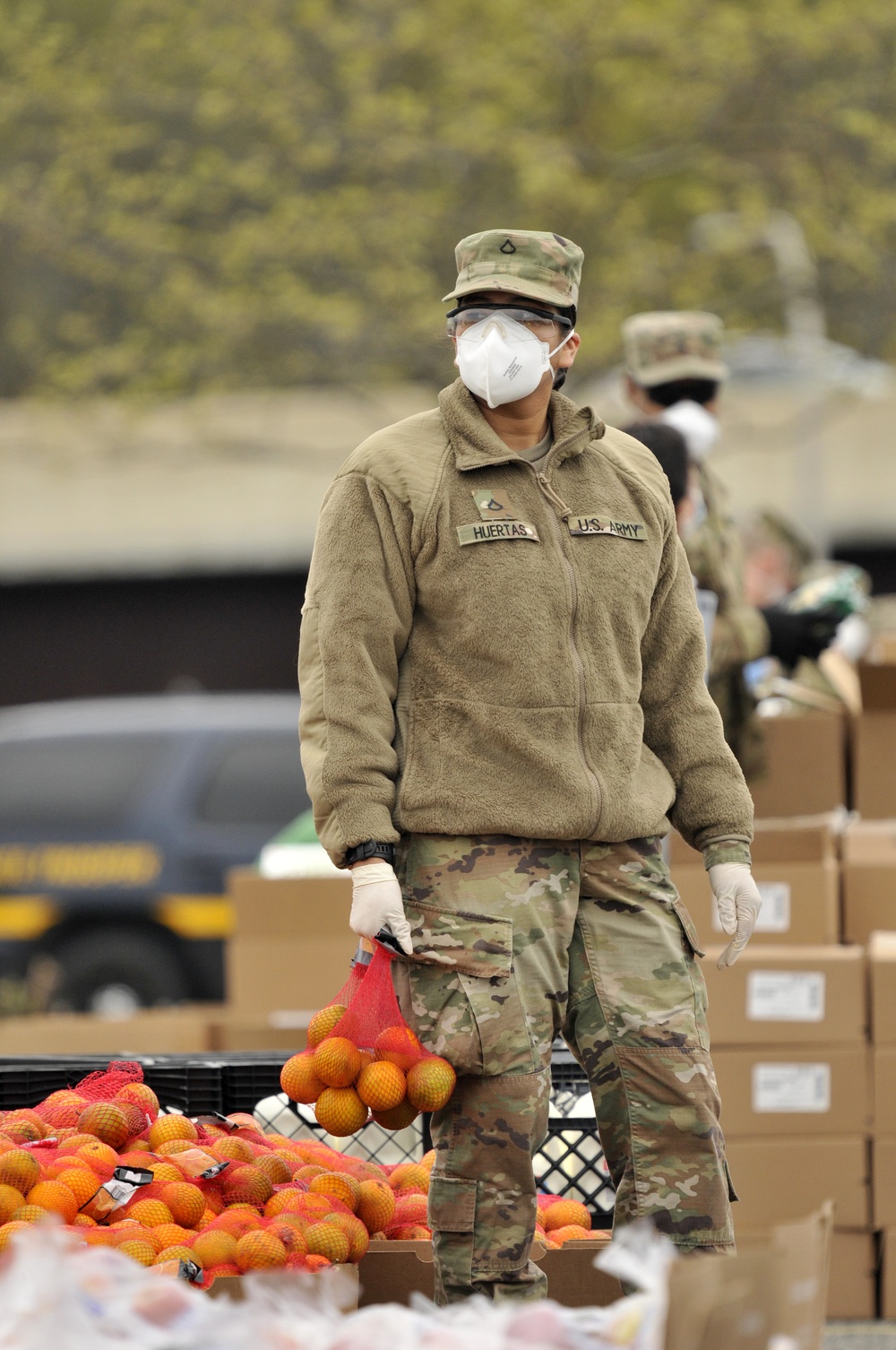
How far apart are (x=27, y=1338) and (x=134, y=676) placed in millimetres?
16939

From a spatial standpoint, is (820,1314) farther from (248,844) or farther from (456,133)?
(456,133)

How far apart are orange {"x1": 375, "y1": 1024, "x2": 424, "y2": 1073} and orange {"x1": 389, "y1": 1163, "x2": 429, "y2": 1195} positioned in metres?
0.68

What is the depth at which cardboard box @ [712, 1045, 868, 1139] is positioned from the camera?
4988 mm

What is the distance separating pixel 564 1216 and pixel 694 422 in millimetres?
2341

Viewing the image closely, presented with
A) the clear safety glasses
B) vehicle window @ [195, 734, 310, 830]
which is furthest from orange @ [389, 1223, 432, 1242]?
vehicle window @ [195, 734, 310, 830]

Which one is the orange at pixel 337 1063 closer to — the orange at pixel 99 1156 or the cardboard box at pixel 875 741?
the orange at pixel 99 1156

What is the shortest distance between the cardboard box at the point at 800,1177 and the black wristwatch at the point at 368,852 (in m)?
2.27

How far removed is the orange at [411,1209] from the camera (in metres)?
3.44

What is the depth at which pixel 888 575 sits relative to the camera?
18.0 metres

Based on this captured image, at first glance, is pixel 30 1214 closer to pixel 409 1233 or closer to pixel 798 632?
pixel 409 1233

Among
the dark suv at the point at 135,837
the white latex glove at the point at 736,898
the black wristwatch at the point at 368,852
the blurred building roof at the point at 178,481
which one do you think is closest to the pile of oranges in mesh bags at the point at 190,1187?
the black wristwatch at the point at 368,852

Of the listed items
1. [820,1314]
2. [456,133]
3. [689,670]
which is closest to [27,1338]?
[820,1314]

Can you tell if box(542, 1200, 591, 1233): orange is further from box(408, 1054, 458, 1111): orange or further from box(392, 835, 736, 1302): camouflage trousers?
box(408, 1054, 458, 1111): orange

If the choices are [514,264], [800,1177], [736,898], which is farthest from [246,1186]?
[800,1177]
